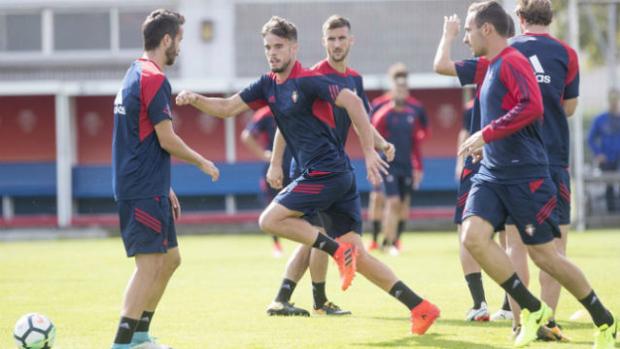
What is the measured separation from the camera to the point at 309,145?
902 cm

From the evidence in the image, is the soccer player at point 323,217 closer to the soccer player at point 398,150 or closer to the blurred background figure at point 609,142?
the soccer player at point 398,150

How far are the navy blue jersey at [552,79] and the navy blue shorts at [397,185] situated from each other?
8973 millimetres

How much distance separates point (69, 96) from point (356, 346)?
18.8 metres

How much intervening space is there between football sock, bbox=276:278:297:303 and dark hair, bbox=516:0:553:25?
3.23 m

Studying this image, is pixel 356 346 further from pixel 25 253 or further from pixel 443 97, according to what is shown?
pixel 443 97

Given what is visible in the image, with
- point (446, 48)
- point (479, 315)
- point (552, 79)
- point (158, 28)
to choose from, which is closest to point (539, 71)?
point (552, 79)

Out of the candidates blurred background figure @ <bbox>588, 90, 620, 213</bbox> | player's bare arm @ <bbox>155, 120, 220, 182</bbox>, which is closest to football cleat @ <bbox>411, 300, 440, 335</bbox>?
player's bare arm @ <bbox>155, 120, 220, 182</bbox>

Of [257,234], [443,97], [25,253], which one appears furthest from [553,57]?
[443,97]

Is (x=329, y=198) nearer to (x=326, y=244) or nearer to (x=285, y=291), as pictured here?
(x=326, y=244)

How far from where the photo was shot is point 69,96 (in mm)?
25969

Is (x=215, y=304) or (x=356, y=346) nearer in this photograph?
(x=356, y=346)

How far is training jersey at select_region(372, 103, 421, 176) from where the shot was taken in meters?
18.0

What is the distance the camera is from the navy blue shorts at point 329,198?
29.4 ft

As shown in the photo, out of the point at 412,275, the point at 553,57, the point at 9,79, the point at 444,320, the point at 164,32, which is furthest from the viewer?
the point at 9,79
